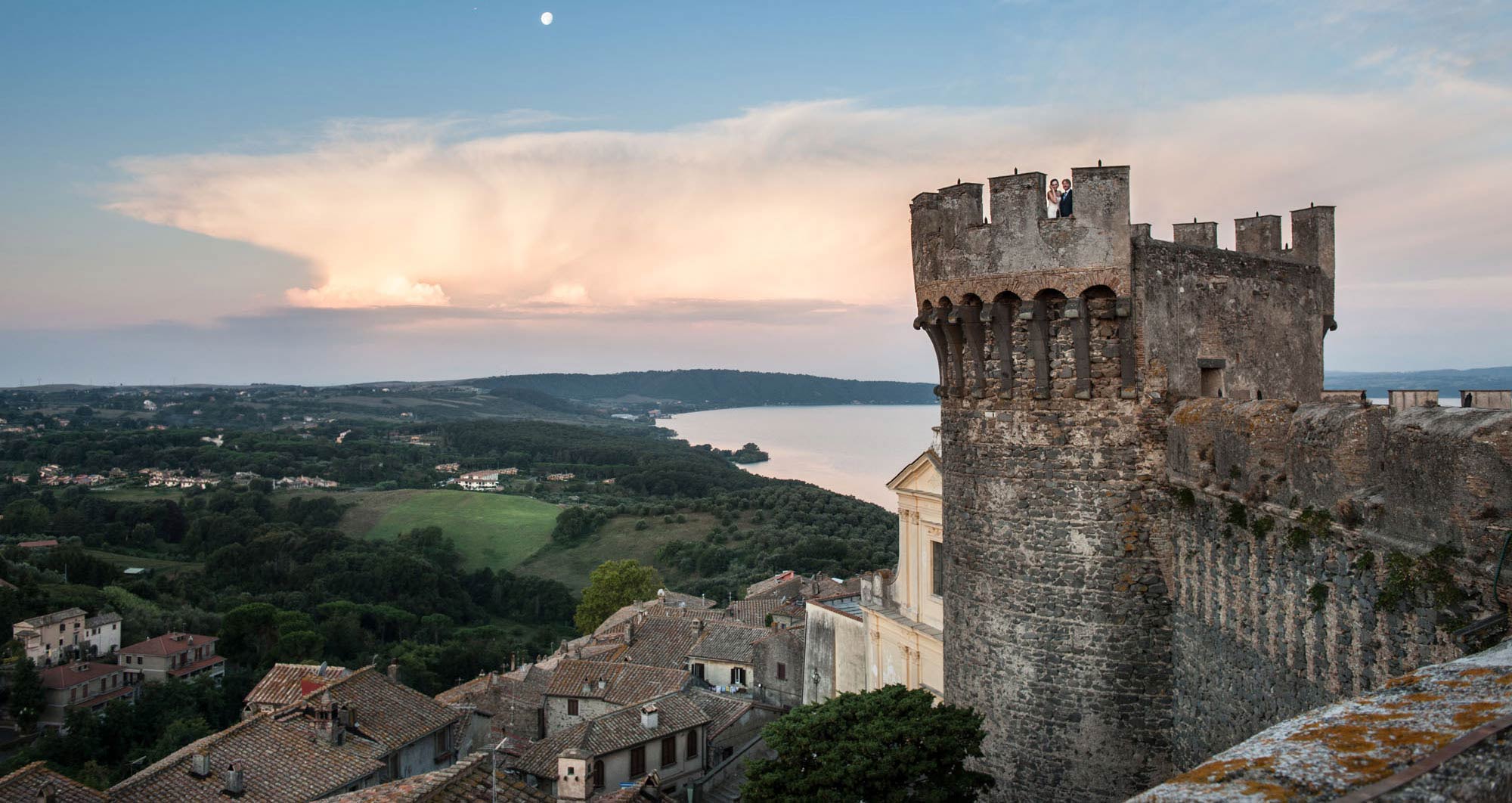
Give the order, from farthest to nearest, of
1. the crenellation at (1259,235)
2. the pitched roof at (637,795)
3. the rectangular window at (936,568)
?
the rectangular window at (936,568) < the pitched roof at (637,795) < the crenellation at (1259,235)

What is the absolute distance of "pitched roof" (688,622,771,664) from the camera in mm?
36094

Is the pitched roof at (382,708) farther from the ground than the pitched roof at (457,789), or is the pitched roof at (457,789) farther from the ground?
the pitched roof at (457,789)

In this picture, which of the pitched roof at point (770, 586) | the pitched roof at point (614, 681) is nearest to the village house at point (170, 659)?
the pitched roof at point (614, 681)

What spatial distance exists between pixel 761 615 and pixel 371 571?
3761 centimetres

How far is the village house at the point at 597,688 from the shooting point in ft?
104

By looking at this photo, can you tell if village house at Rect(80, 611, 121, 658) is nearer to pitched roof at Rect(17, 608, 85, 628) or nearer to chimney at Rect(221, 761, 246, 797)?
pitched roof at Rect(17, 608, 85, 628)

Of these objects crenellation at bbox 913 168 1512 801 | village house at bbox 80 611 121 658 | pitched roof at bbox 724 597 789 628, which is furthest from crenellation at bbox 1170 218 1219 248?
village house at bbox 80 611 121 658

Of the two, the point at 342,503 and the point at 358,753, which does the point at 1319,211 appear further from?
the point at 342,503

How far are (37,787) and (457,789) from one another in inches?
326

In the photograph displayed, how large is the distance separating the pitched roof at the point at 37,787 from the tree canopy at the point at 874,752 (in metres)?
13.2

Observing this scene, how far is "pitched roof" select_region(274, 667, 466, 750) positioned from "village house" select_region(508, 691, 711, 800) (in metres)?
2.37

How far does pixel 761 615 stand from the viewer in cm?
4309

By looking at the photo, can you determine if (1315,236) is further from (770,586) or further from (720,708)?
(770,586)

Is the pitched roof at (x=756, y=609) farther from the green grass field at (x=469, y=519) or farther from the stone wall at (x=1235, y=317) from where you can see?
the green grass field at (x=469, y=519)
